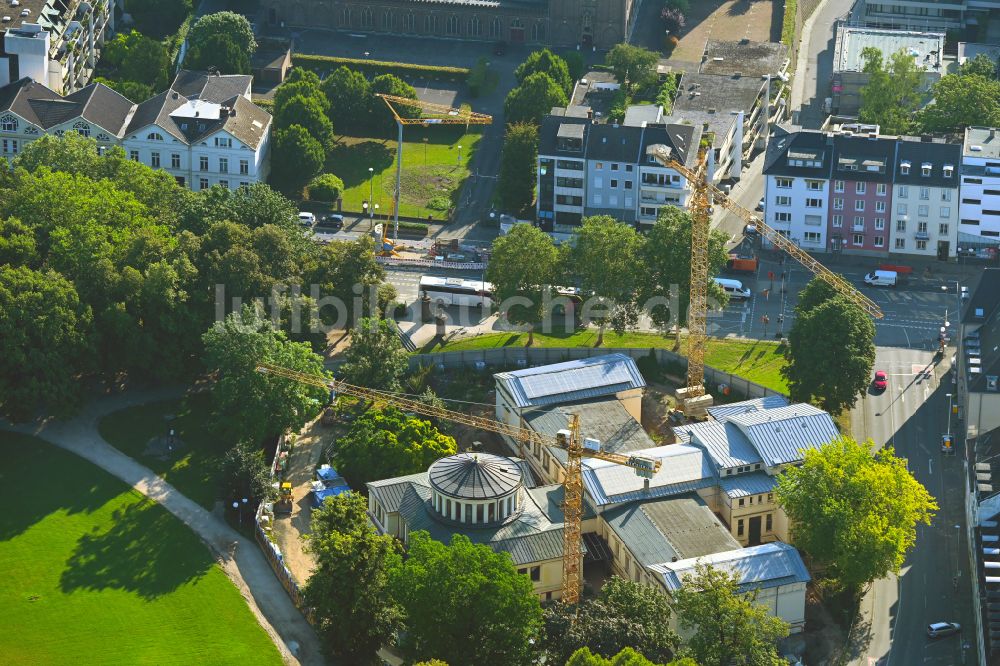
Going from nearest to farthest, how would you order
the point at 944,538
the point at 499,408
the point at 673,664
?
the point at 673,664, the point at 944,538, the point at 499,408

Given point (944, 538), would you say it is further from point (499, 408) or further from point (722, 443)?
point (499, 408)

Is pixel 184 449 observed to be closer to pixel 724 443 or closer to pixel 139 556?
pixel 139 556

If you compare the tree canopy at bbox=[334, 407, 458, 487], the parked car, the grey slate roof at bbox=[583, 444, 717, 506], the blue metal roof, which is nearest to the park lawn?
the tree canopy at bbox=[334, 407, 458, 487]

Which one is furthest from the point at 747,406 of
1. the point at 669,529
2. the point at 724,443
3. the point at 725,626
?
the point at 725,626

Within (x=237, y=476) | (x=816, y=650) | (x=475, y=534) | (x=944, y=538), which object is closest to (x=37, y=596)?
(x=237, y=476)

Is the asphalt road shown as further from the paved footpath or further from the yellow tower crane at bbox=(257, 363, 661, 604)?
the paved footpath

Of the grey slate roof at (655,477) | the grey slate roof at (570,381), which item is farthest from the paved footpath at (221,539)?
the grey slate roof at (570,381)
